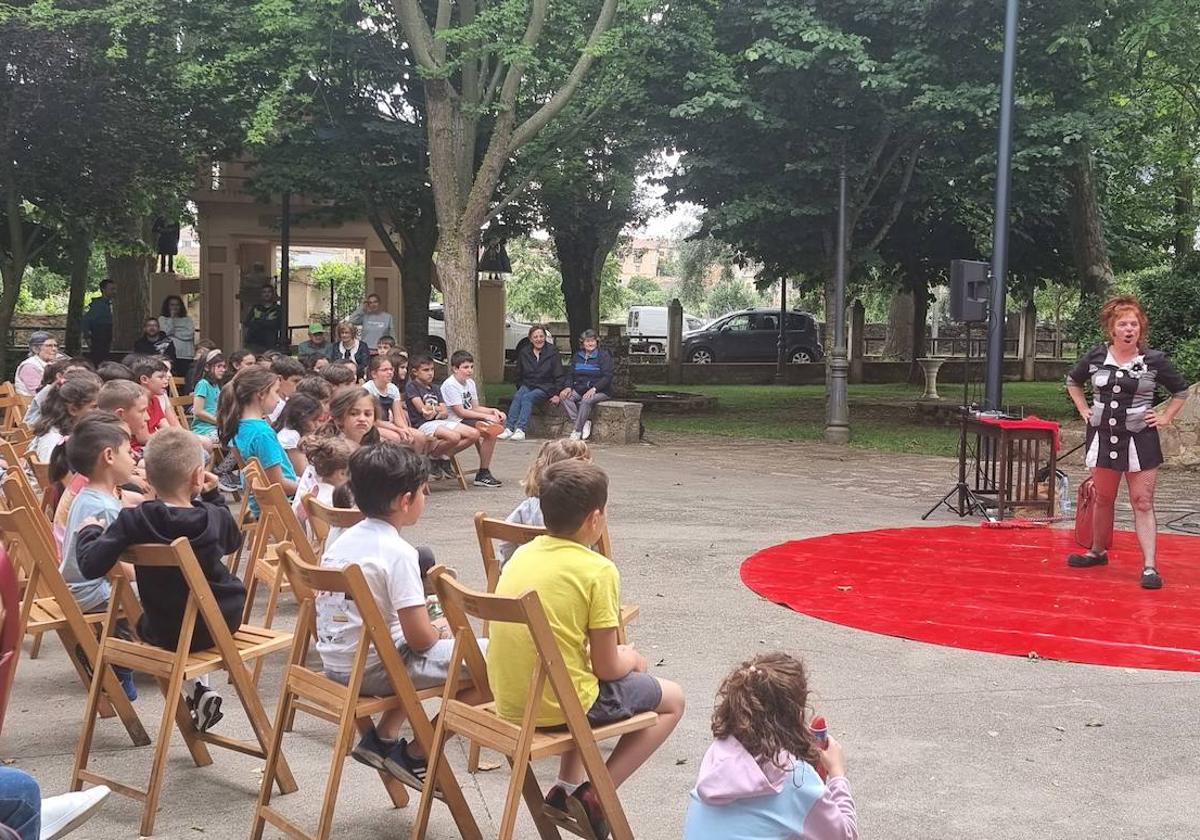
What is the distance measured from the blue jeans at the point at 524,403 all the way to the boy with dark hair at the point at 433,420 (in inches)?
129

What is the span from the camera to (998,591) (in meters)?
7.25

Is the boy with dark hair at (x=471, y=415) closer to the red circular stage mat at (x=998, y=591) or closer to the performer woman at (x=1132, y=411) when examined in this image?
the red circular stage mat at (x=998, y=591)

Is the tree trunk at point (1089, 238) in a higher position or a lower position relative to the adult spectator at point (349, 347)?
higher

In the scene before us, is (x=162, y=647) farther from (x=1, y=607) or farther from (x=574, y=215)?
(x=574, y=215)

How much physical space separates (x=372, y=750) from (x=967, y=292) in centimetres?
869

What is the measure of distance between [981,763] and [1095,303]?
A: 15.2 m

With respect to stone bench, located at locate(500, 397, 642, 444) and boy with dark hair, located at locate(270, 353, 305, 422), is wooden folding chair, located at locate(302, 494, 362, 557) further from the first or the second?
stone bench, located at locate(500, 397, 642, 444)

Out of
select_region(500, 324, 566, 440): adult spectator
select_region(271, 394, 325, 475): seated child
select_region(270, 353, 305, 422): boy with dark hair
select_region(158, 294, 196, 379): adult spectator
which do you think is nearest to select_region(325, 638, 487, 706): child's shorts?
select_region(271, 394, 325, 475): seated child

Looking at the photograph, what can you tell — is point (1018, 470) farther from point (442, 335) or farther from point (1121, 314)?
point (442, 335)

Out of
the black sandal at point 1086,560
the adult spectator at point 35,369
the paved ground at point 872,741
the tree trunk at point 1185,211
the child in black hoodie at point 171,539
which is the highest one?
the tree trunk at point 1185,211

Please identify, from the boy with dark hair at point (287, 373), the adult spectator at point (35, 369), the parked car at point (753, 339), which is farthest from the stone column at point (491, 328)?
the boy with dark hair at point (287, 373)

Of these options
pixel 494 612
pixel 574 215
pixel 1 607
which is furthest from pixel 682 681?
pixel 574 215

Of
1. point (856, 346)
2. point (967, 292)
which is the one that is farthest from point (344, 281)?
point (967, 292)

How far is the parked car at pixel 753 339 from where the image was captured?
3359 centimetres
